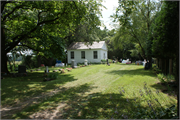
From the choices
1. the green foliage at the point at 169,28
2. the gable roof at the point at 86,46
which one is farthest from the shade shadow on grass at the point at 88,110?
the gable roof at the point at 86,46

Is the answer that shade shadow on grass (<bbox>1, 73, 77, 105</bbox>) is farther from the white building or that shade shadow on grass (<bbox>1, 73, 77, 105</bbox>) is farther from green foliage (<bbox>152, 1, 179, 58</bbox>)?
the white building

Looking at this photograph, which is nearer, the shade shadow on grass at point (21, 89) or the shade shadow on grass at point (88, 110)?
the shade shadow on grass at point (88, 110)

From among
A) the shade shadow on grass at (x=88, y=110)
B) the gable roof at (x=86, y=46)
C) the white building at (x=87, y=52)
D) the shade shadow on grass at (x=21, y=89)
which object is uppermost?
the gable roof at (x=86, y=46)

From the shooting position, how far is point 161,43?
7.05m

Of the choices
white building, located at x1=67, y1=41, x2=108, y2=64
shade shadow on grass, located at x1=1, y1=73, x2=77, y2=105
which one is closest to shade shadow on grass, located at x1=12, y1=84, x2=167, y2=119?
shade shadow on grass, located at x1=1, y1=73, x2=77, y2=105

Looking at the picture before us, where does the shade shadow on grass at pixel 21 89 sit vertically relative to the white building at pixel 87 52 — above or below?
below

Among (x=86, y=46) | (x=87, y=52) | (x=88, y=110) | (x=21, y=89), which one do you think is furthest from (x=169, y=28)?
(x=86, y=46)

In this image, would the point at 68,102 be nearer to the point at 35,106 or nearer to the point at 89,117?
the point at 35,106

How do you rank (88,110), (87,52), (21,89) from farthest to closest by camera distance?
(87,52), (21,89), (88,110)

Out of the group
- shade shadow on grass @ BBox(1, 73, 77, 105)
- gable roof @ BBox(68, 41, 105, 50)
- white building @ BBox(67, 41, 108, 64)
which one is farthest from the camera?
gable roof @ BBox(68, 41, 105, 50)

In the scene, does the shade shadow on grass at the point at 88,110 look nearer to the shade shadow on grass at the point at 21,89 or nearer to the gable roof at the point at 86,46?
the shade shadow on grass at the point at 21,89

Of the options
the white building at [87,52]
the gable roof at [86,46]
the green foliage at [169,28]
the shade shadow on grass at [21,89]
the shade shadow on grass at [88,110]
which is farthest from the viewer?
the gable roof at [86,46]

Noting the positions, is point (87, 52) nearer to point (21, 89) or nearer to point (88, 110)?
point (21, 89)

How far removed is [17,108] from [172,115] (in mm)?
4661
